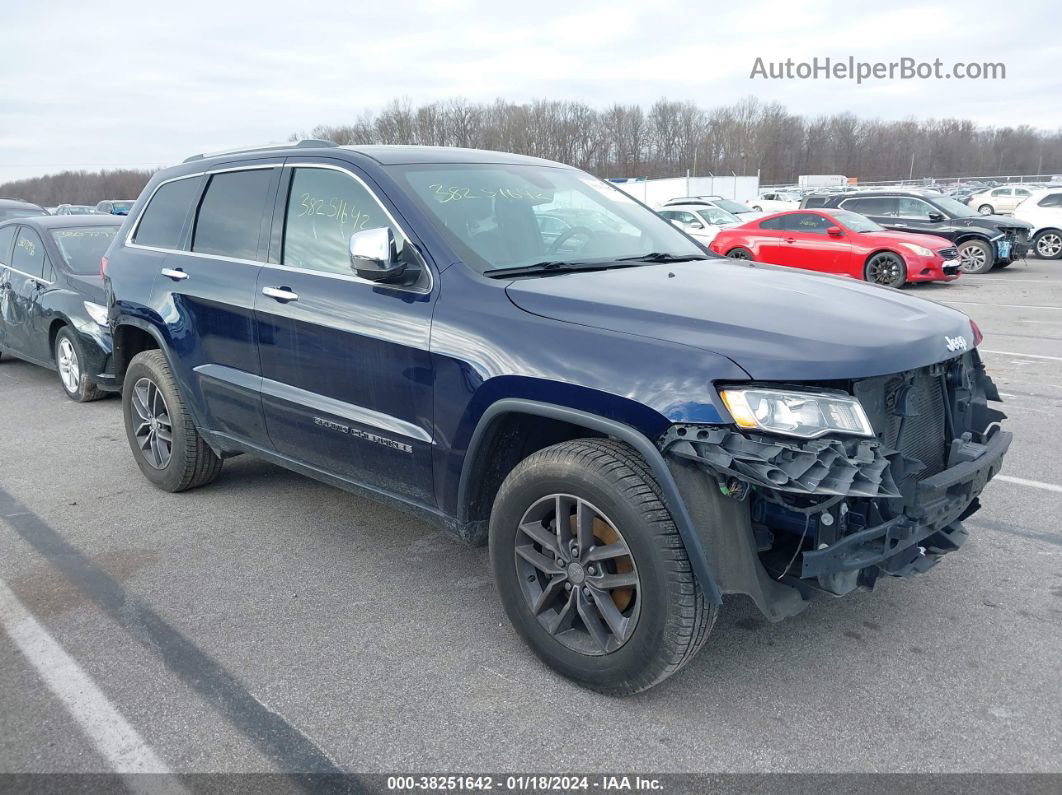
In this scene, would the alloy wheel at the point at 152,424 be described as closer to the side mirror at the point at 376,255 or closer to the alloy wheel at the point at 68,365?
the side mirror at the point at 376,255

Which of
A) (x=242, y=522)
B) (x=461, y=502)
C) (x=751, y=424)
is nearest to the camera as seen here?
(x=751, y=424)

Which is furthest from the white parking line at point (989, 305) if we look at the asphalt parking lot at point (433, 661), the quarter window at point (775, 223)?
the asphalt parking lot at point (433, 661)

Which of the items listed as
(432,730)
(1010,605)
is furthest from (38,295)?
(1010,605)

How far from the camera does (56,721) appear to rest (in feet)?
9.37

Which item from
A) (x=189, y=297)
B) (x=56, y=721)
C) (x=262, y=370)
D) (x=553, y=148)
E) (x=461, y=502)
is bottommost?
(x=56, y=721)

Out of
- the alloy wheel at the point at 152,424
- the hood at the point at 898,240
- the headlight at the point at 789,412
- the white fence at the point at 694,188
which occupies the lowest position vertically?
the alloy wheel at the point at 152,424

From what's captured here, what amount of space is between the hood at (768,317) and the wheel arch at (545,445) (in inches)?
12.7

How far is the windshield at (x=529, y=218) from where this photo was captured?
3.48 m

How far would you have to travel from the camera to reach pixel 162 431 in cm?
500

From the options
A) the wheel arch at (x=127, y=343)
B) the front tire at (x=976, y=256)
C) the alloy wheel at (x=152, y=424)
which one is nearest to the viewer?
the alloy wheel at (x=152, y=424)

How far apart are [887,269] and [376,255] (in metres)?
13.5

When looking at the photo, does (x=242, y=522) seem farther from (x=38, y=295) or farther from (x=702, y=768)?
(x=38, y=295)

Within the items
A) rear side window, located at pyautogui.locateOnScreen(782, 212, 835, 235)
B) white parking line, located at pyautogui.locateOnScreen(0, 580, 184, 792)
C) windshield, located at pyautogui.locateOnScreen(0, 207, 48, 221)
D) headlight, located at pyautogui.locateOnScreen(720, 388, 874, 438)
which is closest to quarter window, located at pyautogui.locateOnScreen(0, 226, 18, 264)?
white parking line, located at pyautogui.locateOnScreen(0, 580, 184, 792)

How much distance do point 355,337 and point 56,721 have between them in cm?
174
